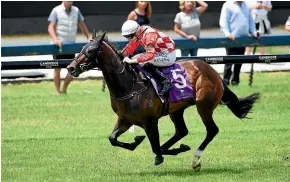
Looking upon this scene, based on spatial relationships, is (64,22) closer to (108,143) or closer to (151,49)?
(108,143)

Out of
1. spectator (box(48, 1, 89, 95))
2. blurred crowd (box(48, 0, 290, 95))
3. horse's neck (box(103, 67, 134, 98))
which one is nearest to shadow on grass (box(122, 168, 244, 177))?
horse's neck (box(103, 67, 134, 98))

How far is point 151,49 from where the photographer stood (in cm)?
1182

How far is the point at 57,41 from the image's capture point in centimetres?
1878

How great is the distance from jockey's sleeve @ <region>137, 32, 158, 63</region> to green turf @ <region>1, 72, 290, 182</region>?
1349mm

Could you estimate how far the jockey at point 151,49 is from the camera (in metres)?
11.8

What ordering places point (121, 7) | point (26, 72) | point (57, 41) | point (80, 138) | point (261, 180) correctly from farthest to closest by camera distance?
point (121, 7), point (26, 72), point (57, 41), point (80, 138), point (261, 180)

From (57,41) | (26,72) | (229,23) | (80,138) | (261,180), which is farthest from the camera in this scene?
(26,72)

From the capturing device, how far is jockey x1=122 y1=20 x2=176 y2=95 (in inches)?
465

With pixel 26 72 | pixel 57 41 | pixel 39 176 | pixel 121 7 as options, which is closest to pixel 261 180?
pixel 39 176

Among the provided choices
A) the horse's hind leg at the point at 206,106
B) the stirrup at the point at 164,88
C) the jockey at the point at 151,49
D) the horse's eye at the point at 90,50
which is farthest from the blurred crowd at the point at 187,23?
the horse's eye at the point at 90,50

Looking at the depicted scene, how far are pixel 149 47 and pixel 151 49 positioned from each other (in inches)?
1.3

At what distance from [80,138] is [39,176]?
304 centimetres

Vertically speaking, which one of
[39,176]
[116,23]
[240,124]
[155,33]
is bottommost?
[116,23]

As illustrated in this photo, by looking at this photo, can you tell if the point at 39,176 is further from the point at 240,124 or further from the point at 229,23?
the point at 229,23
